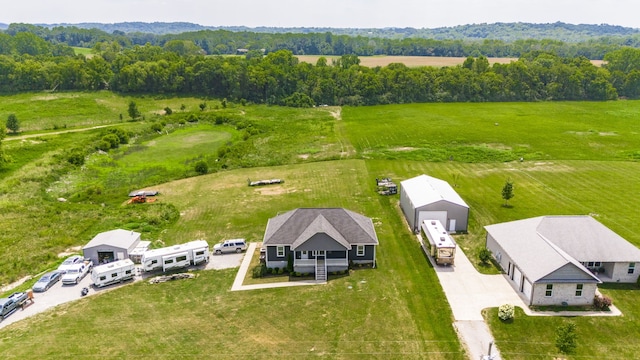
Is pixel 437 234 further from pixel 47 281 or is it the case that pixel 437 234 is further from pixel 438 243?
pixel 47 281

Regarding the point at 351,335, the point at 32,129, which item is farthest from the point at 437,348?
the point at 32,129

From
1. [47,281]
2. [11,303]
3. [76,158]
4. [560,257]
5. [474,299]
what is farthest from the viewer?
[76,158]

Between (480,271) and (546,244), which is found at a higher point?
(546,244)

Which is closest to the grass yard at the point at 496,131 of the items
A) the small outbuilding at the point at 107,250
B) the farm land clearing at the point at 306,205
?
the farm land clearing at the point at 306,205

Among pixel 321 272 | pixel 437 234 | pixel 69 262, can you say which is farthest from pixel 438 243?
pixel 69 262

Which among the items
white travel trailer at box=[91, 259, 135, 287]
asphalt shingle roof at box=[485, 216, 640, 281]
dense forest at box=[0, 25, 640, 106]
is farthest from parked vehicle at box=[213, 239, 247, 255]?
dense forest at box=[0, 25, 640, 106]

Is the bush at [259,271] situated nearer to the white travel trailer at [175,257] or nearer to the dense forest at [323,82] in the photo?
the white travel trailer at [175,257]

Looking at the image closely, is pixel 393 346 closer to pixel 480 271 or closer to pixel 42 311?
pixel 480 271

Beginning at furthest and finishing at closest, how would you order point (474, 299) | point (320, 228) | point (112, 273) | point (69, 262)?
1. point (69, 262)
2. point (320, 228)
3. point (112, 273)
4. point (474, 299)
